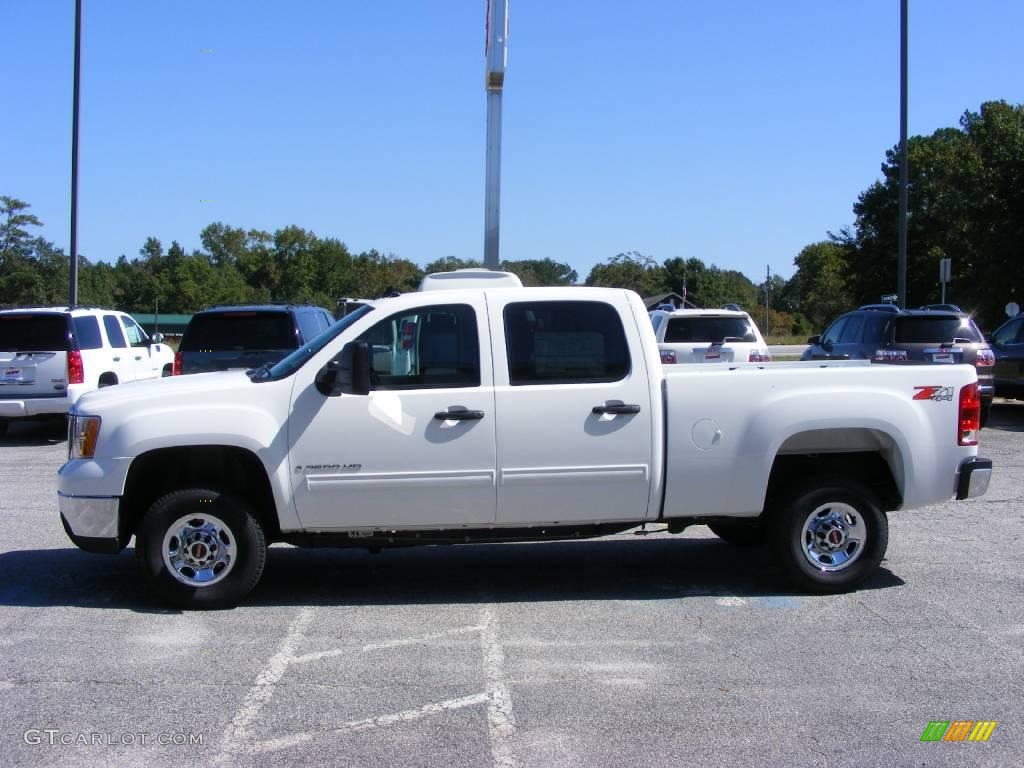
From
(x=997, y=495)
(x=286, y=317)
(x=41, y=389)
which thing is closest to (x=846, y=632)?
(x=997, y=495)

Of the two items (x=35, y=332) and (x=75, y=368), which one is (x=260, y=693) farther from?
(x=35, y=332)

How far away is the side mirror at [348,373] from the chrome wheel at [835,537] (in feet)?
9.89

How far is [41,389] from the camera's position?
1406 centimetres

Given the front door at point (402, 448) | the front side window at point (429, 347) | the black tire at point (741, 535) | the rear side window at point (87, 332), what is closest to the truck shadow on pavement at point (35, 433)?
the rear side window at point (87, 332)

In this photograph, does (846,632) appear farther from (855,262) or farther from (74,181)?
(855,262)

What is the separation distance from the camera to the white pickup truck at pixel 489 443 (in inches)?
241

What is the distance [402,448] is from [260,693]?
68.0 inches

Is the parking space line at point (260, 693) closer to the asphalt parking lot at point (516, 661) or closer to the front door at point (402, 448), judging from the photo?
the asphalt parking lot at point (516, 661)

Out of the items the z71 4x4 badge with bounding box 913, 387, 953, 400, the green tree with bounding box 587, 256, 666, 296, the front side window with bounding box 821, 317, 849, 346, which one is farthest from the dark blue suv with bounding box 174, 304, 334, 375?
the green tree with bounding box 587, 256, 666, 296

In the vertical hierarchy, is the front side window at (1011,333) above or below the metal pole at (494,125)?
below

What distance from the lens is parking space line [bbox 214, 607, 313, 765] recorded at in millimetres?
4328

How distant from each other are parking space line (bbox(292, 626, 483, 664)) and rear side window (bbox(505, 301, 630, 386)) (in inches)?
59.9

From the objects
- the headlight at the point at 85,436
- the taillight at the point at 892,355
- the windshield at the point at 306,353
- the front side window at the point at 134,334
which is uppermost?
the front side window at the point at 134,334

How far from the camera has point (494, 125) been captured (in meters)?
13.8
